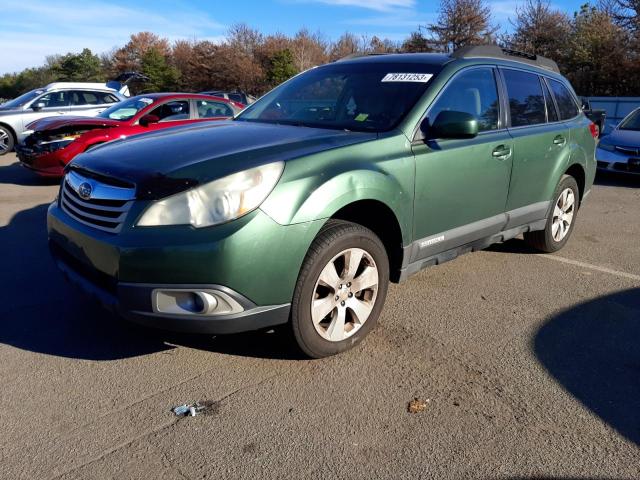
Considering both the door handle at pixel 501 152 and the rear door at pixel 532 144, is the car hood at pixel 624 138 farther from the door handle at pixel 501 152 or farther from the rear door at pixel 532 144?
the door handle at pixel 501 152

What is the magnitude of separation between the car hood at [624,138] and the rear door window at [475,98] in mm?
6955

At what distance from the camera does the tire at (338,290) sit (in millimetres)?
3014

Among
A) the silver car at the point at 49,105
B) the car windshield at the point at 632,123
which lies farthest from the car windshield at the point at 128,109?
the car windshield at the point at 632,123

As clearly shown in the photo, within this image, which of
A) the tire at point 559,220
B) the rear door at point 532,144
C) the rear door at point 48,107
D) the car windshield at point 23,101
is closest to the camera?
the rear door at point 532,144

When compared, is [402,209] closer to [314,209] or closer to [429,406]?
[314,209]

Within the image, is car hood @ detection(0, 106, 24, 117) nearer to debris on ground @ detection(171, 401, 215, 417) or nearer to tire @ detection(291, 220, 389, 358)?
tire @ detection(291, 220, 389, 358)

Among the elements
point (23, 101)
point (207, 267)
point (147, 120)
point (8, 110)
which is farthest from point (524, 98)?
point (23, 101)

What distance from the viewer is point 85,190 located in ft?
10.4

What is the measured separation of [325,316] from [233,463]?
1039mm

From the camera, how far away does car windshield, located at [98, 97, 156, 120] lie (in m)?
9.46

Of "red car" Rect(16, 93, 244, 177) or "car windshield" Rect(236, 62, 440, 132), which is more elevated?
"car windshield" Rect(236, 62, 440, 132)

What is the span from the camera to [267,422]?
271cm

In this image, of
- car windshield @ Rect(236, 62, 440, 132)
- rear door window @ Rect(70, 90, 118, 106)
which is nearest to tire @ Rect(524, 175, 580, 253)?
car windshield @ Rect(236, 62, 440, 132)

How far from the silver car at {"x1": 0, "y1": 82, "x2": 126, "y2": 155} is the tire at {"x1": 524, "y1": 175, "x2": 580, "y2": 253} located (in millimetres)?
10918
